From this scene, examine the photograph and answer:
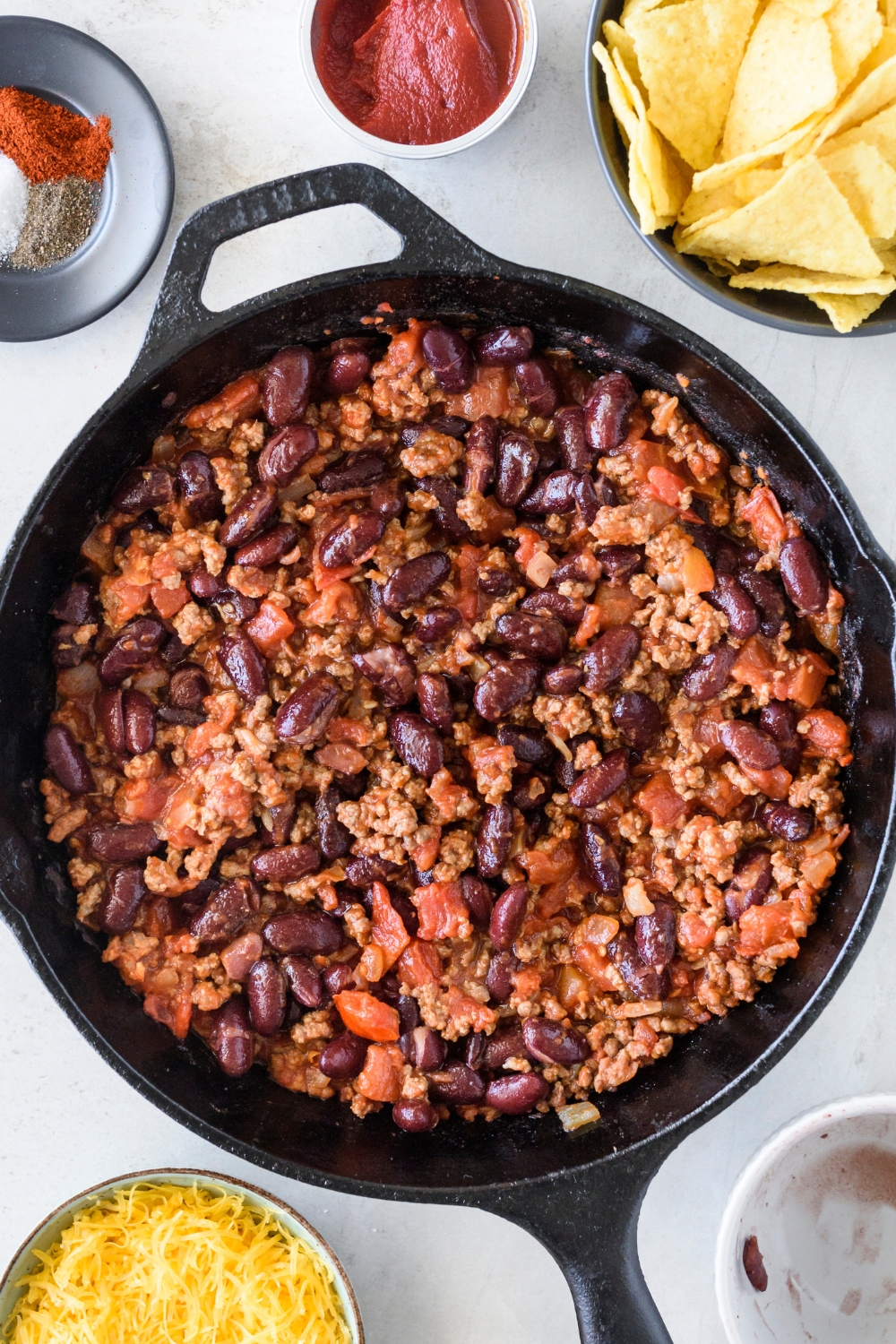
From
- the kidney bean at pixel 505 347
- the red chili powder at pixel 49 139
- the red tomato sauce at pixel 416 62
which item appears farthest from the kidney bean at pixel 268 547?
the red chili powder at pixel 49 139

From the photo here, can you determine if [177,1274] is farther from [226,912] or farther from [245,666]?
A: [245,666]

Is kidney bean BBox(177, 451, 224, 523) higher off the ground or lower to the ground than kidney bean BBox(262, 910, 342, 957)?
higher

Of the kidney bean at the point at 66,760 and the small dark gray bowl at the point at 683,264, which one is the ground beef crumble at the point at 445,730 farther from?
the small dark gray bowl at the point at 683,264

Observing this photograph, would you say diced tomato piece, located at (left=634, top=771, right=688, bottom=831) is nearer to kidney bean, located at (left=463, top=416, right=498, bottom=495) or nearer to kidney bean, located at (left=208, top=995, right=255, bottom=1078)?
kidney bean, located at (left=463, top=416, right=498, bottom=495)

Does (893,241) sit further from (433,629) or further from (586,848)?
(586,848)

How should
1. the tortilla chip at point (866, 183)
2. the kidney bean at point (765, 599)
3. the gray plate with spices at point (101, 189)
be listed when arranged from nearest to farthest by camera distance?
the tortilla chip at point (866, 183) < the kidney bean at point (765, 599) < the gray plate with spices at point (101, 189)

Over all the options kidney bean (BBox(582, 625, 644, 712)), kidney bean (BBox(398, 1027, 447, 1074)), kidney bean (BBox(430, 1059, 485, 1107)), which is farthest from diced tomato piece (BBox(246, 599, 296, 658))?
kidney bean (BBox(430, 1059, 485, 1107))

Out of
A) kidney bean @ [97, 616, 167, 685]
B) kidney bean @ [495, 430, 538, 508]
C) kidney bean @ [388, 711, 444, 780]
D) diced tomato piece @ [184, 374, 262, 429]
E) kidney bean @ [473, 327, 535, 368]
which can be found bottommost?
kidney bean @ [388, 711, 444, 780]

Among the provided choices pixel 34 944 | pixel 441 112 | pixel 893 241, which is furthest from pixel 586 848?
pixel 441 112
